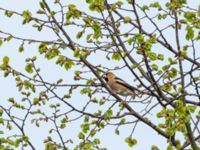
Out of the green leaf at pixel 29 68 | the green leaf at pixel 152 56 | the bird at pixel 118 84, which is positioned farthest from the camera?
the bird at pixel 118 84

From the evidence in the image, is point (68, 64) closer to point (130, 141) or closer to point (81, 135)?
point (81, 135)

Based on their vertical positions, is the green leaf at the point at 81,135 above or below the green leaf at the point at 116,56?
below

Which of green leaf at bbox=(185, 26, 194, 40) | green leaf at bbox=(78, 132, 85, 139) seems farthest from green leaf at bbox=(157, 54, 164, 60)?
green leaf at bbox=(78, 132, 85, 139)

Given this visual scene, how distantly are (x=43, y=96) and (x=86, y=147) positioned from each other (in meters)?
1.02

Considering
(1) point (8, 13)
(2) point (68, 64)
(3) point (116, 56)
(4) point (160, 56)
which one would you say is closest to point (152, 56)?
(4) point (160, 56)

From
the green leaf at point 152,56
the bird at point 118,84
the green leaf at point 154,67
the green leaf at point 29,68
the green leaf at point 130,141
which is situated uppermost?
the bird at point 118,84

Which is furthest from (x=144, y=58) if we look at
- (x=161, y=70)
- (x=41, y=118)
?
(x=41, y=118)

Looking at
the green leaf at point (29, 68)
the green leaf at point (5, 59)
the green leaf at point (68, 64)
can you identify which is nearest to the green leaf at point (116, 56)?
the green leaf at point (68, 64)

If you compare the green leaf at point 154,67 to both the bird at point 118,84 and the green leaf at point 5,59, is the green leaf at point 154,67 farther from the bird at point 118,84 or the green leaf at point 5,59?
the bird at point 118,84

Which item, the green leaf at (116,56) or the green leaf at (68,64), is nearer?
the green leaf at (116,56)

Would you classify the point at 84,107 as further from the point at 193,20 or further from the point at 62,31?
the point at 193,20

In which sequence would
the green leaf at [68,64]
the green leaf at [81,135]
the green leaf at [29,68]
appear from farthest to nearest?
the green leaf at [81,135] → the green leaf at [68,64] → the green leaf at [29,68]

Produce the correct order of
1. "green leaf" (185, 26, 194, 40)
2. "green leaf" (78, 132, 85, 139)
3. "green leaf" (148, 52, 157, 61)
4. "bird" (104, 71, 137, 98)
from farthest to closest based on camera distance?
"bird" (104, 71, 137, 98) → "green leaf" (78, 132, 85, 139) → "green leaf" (148, 52, 157, 61) → "green leaf" (185, 26, 194, 40)

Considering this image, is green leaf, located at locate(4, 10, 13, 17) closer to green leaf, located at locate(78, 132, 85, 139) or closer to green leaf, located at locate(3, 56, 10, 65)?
green leaf, located at locate(3, 56, 10, 65)
